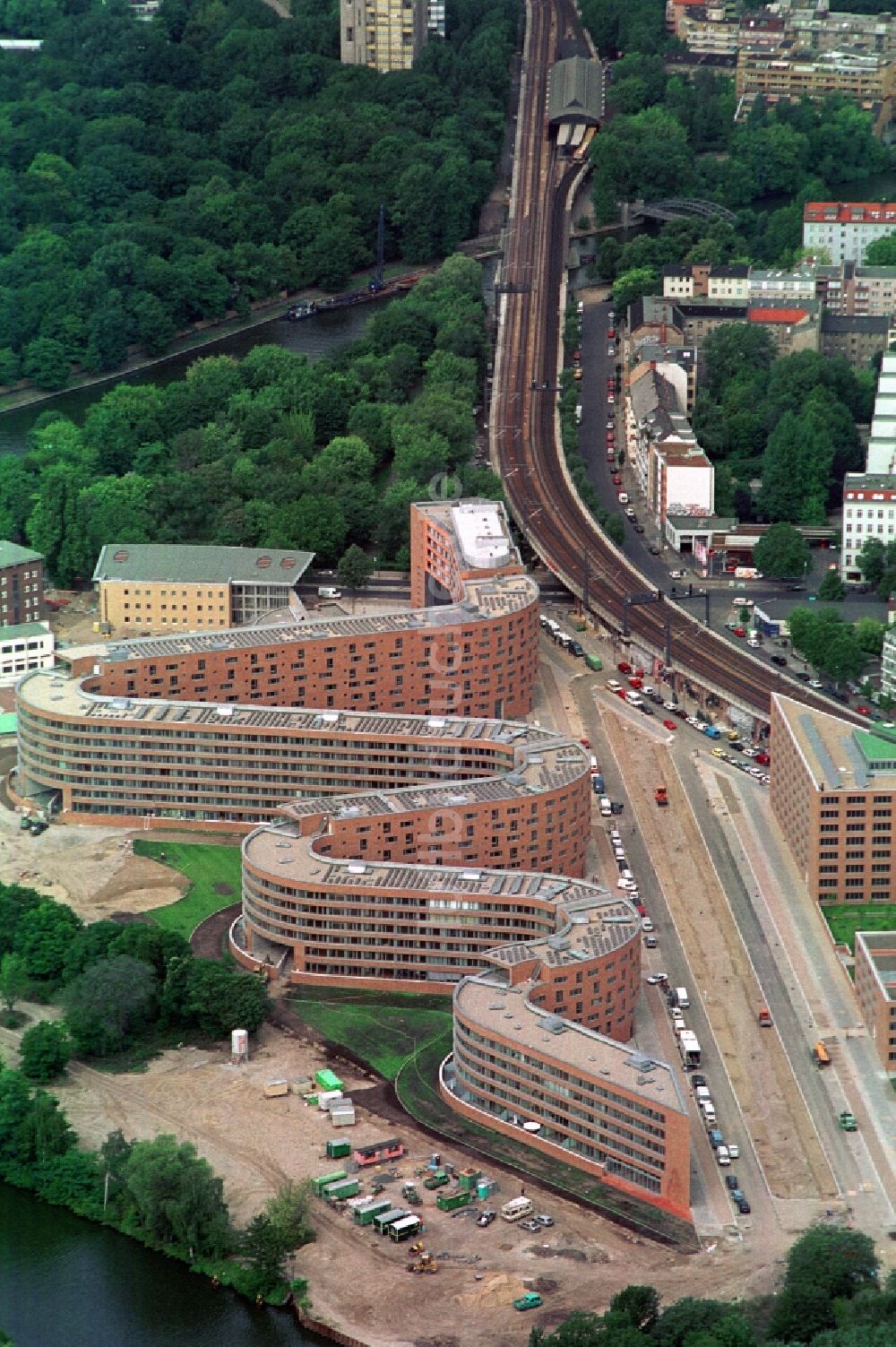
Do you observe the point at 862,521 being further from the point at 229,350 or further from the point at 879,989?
the point at 229,350

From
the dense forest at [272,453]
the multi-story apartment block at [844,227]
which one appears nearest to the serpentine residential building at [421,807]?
the dense forest at [272,453]

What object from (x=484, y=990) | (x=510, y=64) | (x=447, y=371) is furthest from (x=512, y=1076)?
(x=510, y=64)

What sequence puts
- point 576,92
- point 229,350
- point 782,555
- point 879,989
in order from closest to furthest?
point 879,989 → point 782,555 → point 229,350 → point 576,92

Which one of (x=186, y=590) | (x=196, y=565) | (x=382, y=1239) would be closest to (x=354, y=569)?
(x=196, y=565)

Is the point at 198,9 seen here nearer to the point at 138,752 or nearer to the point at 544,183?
the point at 544,183

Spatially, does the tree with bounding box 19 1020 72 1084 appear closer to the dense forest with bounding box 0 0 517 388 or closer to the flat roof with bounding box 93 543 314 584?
the flat roof with bounding box 93 543 314 584

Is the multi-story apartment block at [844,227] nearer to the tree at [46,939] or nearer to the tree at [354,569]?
the tree at [354,569]
